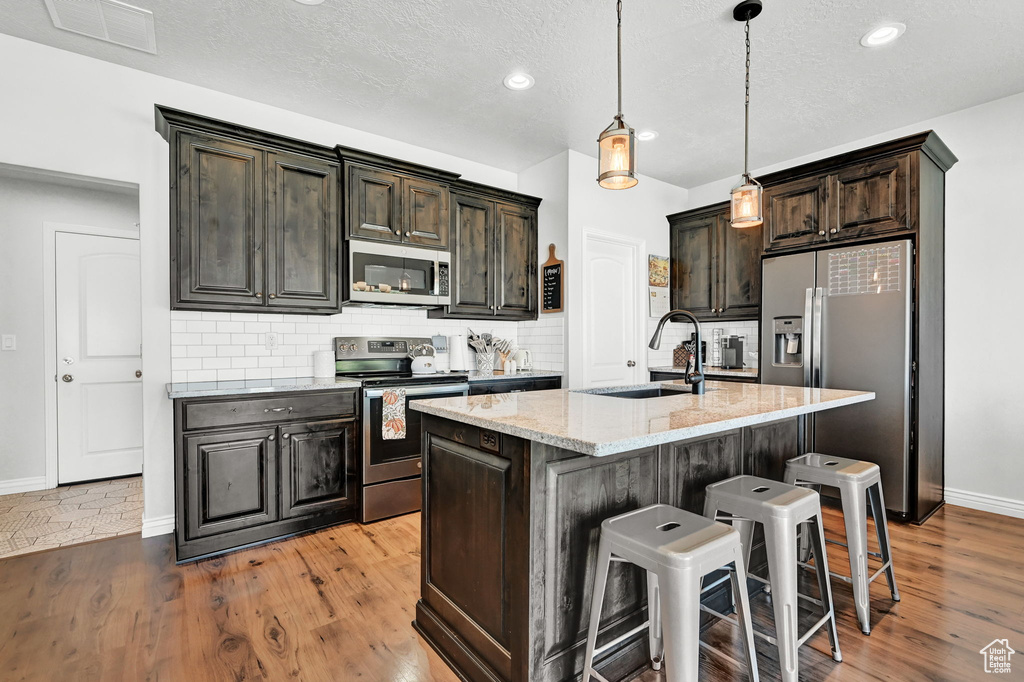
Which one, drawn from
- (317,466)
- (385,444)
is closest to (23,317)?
(317,466)

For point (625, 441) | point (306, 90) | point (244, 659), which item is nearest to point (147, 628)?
point (244, 659)

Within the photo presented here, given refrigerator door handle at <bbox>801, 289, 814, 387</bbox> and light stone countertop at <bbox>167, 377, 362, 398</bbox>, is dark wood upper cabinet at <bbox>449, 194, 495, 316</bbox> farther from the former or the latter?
refrigerator door handle at <bbox>801, 289, 814, 387</bbox>

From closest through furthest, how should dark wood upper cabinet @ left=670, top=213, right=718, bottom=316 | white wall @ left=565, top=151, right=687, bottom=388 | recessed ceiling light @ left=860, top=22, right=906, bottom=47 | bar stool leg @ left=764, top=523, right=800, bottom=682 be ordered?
bar stool leg @ left=764, top=523, right=800, bottom=682, recessed ceiling light @ left=860, top=22, right=906, bottom=47, white wall @ left=565, top=151, right=687, bottom=388, dark wood upper cabinet @ left=670, top=213, right=718, bottom=316

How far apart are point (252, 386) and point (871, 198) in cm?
425

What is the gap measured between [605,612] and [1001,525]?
310 cm

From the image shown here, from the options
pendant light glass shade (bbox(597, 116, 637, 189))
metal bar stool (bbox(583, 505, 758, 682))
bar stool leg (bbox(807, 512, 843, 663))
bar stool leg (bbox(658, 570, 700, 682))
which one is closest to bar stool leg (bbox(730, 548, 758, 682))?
metal bar stool (bbox(583, 505, 758, 682))

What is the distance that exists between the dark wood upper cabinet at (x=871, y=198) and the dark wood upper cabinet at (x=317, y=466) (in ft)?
12.2

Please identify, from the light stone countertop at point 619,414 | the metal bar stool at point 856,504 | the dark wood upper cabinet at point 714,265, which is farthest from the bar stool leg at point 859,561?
the dark wood upper cabinet at point 714,265

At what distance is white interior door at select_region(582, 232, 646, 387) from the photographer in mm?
4336

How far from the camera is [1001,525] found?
3061 millimetres

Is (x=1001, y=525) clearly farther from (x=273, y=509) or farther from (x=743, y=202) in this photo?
(x=273, y=509)

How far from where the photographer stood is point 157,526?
9.68ft

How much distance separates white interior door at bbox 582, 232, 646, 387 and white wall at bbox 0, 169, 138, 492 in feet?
12.3

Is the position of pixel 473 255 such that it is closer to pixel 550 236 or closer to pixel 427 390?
pixel 550 236
